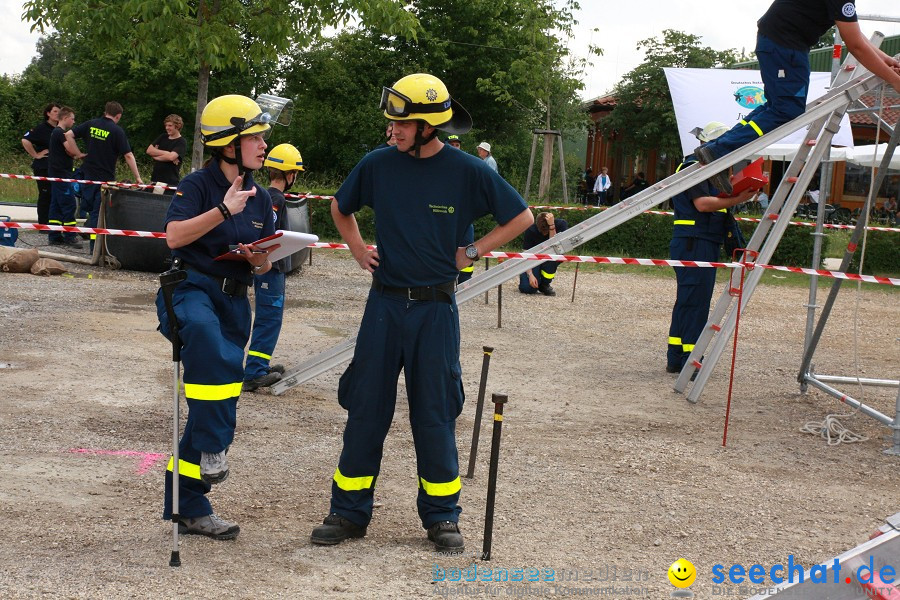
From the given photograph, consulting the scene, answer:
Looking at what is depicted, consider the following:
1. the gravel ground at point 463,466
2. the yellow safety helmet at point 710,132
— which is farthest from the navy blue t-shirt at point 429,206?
the yellow safety helmet at point 710,132

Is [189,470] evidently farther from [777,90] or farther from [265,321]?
[777,90]

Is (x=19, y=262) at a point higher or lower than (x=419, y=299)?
lower

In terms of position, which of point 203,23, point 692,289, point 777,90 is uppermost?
point 203,23

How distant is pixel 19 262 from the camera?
12258 mm

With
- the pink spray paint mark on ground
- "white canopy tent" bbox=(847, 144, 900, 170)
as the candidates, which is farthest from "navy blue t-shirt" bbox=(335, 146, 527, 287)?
"white canopy tent" bbox=(847, 144, 900, 170)

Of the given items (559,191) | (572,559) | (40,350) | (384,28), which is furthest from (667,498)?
(559,191)

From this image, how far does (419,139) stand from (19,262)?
9343 mm

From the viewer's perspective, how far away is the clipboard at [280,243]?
14.6ft

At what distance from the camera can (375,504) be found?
523cm

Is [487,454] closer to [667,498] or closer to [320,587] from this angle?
[667,498]

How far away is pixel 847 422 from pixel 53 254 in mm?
10304

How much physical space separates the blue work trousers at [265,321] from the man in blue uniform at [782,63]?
3323 millimetres

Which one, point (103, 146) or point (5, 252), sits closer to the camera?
point (5, 252)

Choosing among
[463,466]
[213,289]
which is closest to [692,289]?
[463,466]
